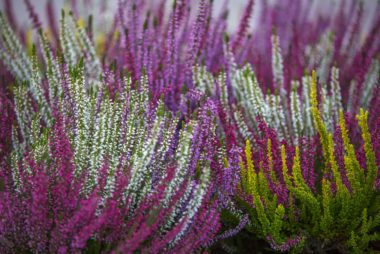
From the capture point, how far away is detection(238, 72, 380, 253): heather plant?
135 cm

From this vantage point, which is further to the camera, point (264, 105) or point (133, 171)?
point (264, 105)

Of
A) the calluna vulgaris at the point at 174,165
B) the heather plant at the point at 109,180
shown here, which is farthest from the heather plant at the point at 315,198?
the heather plant at the point at 109,180

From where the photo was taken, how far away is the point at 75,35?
218 cm

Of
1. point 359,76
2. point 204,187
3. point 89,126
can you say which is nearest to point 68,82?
point 89,126

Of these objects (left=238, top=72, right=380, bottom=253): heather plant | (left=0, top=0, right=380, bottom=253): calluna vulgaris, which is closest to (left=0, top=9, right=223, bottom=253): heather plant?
(left=0, top=0, right=380, bottom=253): calluna vulgaris

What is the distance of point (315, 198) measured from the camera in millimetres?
1397

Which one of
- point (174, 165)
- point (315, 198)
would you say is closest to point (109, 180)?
point (174, 165)

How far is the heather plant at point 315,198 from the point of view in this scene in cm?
135

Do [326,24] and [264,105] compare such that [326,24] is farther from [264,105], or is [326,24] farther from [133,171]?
[133,171]

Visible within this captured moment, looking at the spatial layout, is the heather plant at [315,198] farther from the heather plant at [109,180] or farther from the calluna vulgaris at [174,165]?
the heather plant at [109,180]

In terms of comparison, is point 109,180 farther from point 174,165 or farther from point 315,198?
point 315,198

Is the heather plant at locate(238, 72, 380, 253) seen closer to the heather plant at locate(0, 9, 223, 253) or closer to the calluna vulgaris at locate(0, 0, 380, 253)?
the calluna vulgaris at locate(0, 0, 380, 253)

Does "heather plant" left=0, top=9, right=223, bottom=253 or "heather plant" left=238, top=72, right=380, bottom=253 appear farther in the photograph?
"heather plant" left=238, top=72, right=380, bottom=253

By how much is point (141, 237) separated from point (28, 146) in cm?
73
